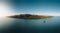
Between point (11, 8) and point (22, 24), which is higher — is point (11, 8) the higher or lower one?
the higher one

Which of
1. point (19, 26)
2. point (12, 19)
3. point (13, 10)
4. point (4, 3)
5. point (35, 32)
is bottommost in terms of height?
point (35, 32)

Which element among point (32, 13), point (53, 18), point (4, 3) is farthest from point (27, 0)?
point (53, 18)

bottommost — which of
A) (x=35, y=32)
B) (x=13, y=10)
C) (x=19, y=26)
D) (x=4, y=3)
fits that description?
(x=35, y=32)

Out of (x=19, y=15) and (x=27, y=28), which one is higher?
(x=19, y=15)

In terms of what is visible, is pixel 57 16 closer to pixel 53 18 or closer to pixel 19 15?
pixel 53 18

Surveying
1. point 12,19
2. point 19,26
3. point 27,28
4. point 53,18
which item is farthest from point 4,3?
point 53,18

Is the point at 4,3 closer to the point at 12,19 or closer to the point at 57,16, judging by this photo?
the point at 12,19
